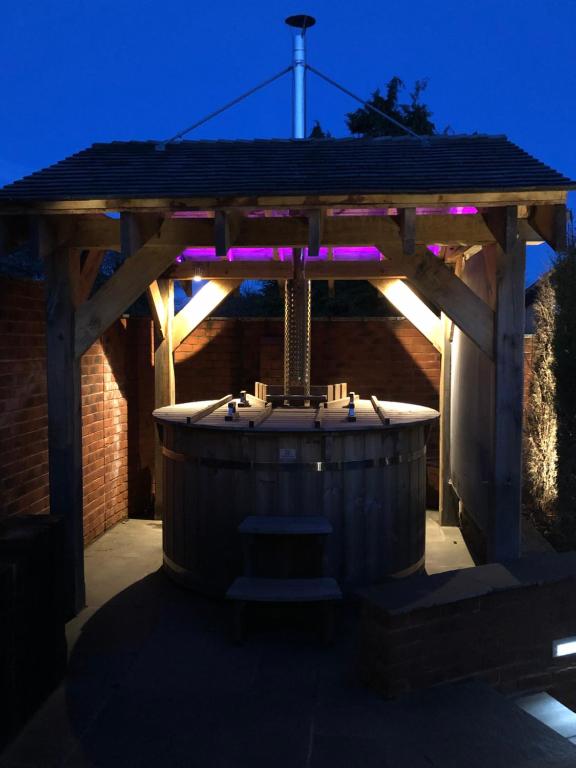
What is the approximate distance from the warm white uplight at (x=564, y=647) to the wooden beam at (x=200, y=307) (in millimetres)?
5071

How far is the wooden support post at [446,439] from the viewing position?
779cm

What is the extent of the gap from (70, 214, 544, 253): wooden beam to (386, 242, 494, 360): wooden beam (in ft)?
0.82

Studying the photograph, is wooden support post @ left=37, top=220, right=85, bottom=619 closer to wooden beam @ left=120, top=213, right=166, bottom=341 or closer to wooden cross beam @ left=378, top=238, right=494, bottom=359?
wooden beam @ left=120, top=213, right=166, bottom=341

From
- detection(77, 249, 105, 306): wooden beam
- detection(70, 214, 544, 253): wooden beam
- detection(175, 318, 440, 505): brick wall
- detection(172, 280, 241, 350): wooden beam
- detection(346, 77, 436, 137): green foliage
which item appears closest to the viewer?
detection(70, 214, 544, 253): wooden beam

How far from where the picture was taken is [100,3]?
189 meters

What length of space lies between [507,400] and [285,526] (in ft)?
5.96

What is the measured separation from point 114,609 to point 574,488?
4552mm

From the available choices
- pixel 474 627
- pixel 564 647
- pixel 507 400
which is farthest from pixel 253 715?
pixel 507 400

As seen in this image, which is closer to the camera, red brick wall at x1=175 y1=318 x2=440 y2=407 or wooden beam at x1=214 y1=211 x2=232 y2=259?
wooden beam at x1=214 y1=211 x2=232 y2=259

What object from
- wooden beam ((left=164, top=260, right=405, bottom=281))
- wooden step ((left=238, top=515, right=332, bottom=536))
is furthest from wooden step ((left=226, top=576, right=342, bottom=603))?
→ wooden beam ((left=164, top=260, right=405, bottom=281))

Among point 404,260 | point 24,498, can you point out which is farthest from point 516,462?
point 24,498

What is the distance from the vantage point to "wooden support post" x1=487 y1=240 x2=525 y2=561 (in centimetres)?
502

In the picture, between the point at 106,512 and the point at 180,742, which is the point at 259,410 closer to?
the point at 106,512

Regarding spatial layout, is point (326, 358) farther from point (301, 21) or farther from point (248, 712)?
point (248, 712)
